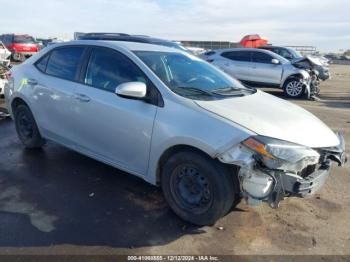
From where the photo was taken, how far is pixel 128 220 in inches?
146

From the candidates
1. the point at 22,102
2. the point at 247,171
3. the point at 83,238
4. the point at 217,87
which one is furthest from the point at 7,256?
the point at 22,102

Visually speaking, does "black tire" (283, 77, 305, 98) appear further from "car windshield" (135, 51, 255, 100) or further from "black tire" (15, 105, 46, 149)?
"black tire" (15, 105, 46, 149)

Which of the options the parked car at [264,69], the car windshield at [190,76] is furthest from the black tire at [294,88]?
the car windshield at [190,76]

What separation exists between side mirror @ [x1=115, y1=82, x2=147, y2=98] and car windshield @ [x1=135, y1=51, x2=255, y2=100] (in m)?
0.28

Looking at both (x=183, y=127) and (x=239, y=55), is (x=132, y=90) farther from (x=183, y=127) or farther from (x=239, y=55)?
(x=239, y=55)

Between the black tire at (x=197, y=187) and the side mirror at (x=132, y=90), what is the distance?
72cm

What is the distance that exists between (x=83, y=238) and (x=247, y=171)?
1.60m

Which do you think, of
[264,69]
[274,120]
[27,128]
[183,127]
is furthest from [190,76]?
[264,69]

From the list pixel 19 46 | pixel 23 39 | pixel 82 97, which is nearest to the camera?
pixel 82 97

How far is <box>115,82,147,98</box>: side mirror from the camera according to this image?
12.1 feet

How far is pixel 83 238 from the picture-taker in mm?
3342

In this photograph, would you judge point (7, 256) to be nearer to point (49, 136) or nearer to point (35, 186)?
point (35, 186)

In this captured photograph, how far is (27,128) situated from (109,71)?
6.95ft

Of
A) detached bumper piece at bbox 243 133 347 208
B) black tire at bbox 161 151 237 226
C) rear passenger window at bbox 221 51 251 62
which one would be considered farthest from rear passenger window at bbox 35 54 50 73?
rear passenger window at bbox 221 51 251 62
